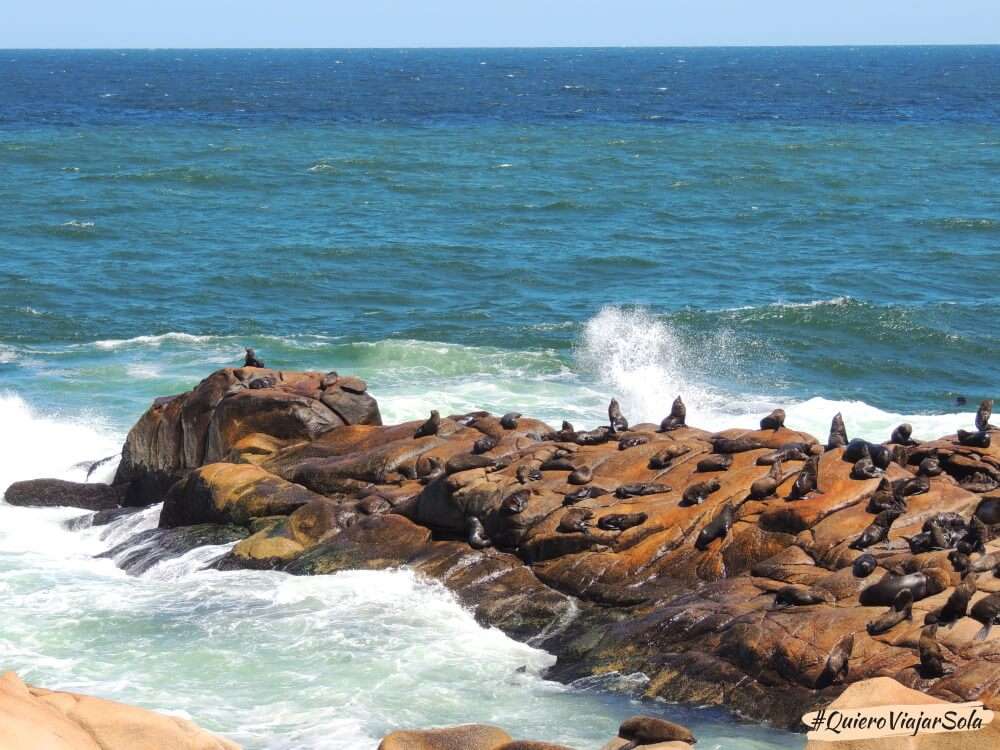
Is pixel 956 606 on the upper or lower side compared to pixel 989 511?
lower

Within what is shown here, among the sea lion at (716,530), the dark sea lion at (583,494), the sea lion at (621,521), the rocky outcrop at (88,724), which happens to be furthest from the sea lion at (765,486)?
the rocky outcrop at (88,724)

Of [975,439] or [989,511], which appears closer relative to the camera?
[989,511]

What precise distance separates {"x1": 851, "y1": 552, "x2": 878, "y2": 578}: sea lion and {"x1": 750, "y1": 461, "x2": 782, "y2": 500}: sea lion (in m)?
2.57

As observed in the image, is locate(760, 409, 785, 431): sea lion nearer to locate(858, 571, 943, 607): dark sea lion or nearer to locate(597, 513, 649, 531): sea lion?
locate(597, 513, 649, 531): sea lion

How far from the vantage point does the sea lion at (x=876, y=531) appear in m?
20.3

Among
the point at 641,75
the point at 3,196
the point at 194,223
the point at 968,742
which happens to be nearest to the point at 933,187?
the point at 194,223

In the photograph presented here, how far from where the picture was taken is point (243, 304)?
47.6m

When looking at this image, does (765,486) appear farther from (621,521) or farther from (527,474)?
(527,474)

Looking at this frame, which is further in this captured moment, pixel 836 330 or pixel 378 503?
pixel 836 330

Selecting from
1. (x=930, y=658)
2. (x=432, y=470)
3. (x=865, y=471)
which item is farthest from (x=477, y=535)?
(x=930, y=658)

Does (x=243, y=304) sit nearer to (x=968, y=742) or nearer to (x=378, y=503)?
(x=378, y=503)

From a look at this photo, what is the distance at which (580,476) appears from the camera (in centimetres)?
2345

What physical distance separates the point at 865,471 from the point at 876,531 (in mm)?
1826

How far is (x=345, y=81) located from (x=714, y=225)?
12072cm
